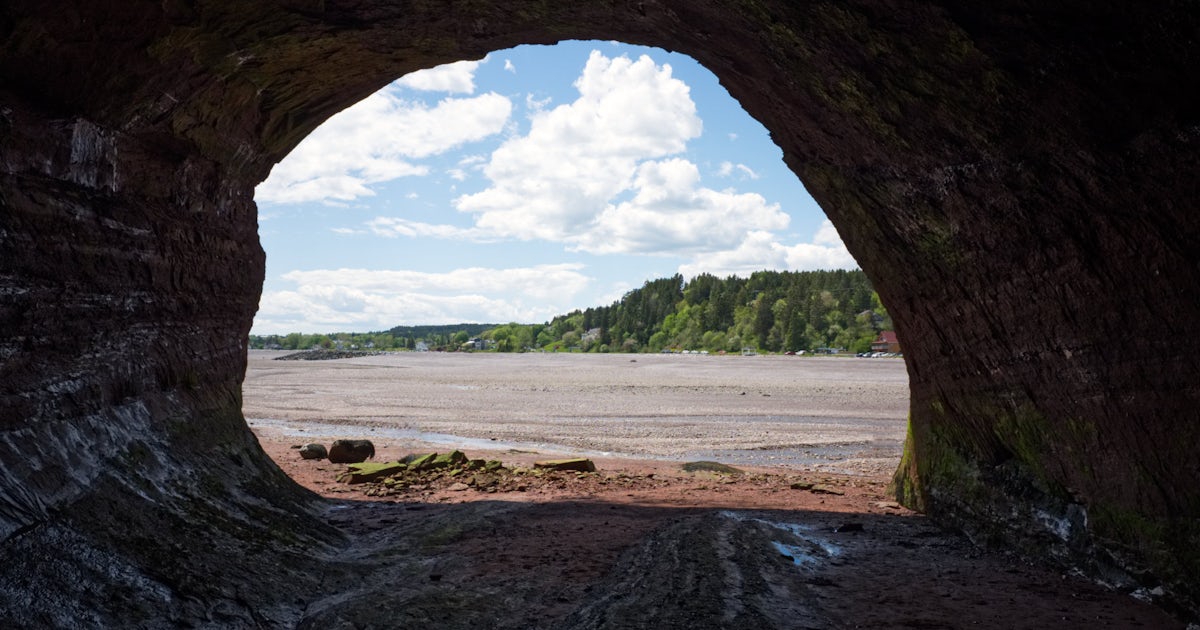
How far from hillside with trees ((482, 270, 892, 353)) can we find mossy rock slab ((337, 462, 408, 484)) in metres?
93.0

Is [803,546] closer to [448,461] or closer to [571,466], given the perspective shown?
[571,466]

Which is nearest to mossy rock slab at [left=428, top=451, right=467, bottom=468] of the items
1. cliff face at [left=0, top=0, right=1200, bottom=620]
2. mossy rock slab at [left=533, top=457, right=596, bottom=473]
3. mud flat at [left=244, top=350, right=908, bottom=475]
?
mossy rock slab at [left=533, top=457, right=596, bottom=473]

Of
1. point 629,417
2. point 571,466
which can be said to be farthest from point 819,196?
point 629,417

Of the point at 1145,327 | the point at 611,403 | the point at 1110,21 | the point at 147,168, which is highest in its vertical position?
the point at 1110,21

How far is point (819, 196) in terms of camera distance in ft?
39.5

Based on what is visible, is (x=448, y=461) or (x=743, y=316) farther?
(x=743, y=316)

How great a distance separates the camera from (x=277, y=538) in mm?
9617

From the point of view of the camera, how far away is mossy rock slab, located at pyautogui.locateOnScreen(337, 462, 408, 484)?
639 inches

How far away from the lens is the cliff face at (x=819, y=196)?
22.7 ft

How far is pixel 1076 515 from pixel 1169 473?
151 cm

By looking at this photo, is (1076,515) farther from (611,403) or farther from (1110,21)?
(611,403)

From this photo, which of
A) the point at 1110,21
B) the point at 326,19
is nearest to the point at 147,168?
the point at 326,19

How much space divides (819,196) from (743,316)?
130 metres

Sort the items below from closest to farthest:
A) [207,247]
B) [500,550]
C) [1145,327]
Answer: [1145,327], [500,550], [207,247]
